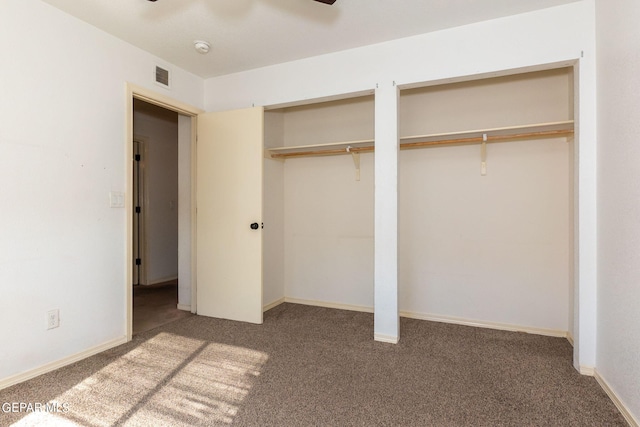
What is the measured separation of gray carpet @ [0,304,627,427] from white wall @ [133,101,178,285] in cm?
246

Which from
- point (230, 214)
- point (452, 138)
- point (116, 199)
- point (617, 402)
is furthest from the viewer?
point (230, 214)

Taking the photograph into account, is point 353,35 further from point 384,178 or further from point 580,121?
point 580,121

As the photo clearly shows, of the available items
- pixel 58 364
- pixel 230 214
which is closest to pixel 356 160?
pixel 230 214

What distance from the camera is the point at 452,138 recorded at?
10.1ft

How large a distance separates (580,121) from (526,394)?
5.87ft

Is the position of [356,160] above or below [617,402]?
above

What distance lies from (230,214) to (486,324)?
2.69 metres

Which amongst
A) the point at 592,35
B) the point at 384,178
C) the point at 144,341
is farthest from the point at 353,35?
the point at 144,341

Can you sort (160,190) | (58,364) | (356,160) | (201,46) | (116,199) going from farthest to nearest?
(160,190), (356,160), (201,46), (116,199), (58,364)

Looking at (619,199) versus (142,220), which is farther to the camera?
(142,220)

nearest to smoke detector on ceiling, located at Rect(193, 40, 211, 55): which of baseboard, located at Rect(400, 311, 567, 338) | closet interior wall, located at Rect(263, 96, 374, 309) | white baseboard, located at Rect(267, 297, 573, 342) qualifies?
closet interior wall, located at Rect(263, 96, 374, 309)

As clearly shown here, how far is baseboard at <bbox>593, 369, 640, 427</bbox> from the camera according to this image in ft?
5.50

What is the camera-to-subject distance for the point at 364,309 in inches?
144

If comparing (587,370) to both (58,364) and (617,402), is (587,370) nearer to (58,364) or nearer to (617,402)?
(617,402)
